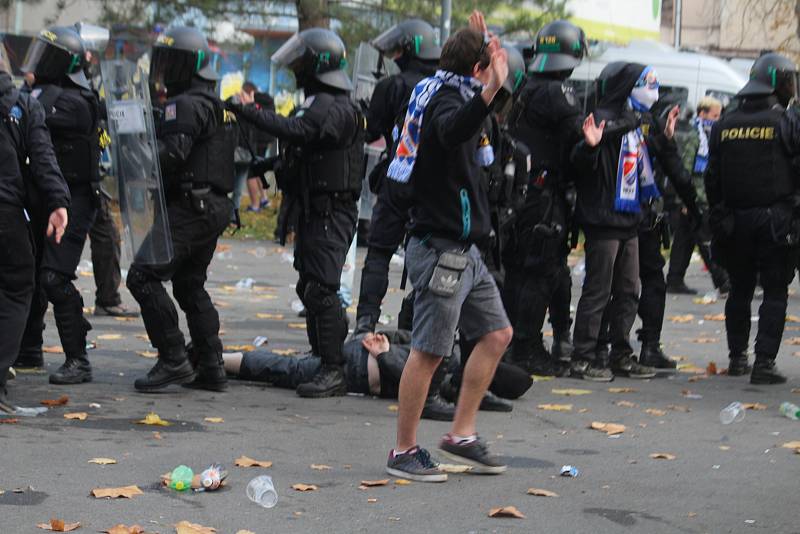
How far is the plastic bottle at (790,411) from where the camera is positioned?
7.89 metres

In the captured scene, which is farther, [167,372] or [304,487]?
[167,372]

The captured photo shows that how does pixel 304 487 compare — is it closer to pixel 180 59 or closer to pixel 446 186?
pixel 446 186

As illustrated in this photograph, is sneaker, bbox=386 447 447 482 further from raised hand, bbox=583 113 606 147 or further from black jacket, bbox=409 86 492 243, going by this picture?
raised hand, bbox=583 113 606 147

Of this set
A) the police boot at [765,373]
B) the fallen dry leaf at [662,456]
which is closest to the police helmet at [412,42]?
the police boot at [765,373]

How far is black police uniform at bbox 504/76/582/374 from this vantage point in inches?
347

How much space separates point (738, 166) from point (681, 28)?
31137 millimetres

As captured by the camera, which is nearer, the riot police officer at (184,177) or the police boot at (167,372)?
the riot police officer at (184,177)

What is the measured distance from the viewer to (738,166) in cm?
920

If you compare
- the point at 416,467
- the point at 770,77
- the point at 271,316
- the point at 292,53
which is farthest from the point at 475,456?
the point at 271,316

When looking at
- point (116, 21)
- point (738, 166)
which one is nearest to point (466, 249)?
point (738, 166)

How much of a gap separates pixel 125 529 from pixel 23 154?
2867 mm

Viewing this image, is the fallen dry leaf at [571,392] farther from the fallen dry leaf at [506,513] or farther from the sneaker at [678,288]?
the sneaker at [678,288]

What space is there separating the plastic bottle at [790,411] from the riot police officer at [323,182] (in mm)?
2436

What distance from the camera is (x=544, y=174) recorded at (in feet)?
29.5
